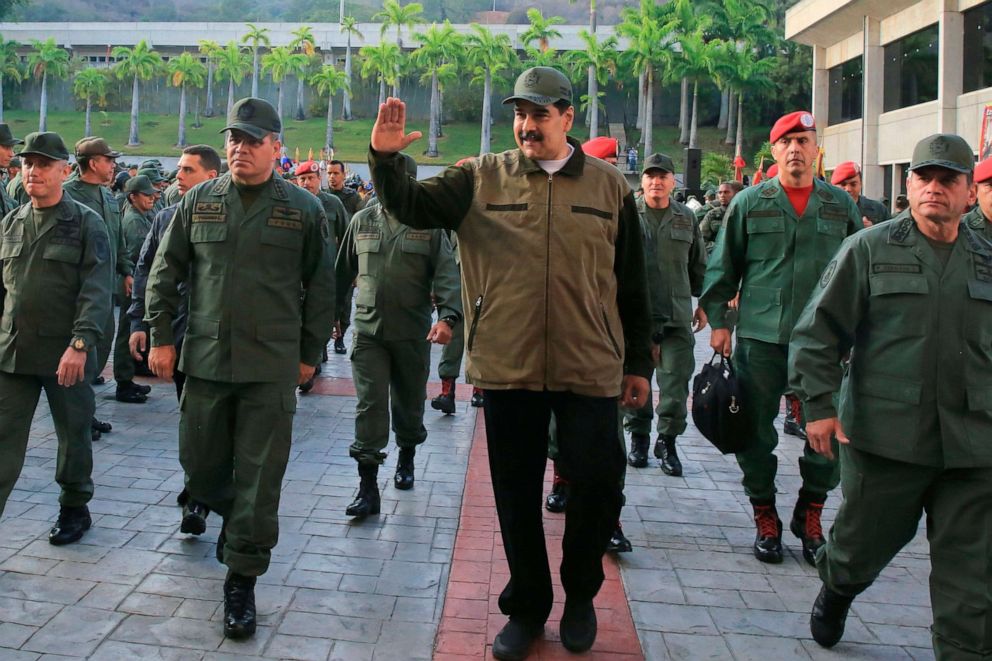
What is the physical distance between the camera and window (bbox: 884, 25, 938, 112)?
2938 cm

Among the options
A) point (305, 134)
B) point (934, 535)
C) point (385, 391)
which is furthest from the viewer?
point (305, 134)

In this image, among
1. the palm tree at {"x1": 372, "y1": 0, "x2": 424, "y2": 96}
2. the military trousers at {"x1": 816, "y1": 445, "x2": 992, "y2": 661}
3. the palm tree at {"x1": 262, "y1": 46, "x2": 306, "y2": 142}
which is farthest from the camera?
the palm tree at {"x1": 262, "y1": 46, "x2": 306, "y2": 142}

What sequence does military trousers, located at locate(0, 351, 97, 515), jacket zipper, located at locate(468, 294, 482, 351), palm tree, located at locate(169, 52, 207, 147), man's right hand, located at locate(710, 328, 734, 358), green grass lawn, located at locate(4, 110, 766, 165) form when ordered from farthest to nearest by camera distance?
palm tree, located at locate(169, 52, 207, 147)
green grass lawn, located at locate(4, 110, 766, 165)
man's right hand, located at locate(710, 328, 734, 358)
military trousers, located at locate(0, 351, 97, 515)
jacket zipper, located at locate(468, 294, 482, 351)

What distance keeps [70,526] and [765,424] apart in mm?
3662

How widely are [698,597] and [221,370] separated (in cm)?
240

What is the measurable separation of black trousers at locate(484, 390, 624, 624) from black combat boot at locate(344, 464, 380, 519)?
1737 mm

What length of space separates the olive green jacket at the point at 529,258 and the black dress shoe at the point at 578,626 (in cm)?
Answer: 90

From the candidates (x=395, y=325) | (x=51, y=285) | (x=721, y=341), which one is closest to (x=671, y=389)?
(x=721, y=341)

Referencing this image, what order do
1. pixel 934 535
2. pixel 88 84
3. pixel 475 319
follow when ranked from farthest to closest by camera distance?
pixel 88 84 < pixel 475 319 < pixel 934 535

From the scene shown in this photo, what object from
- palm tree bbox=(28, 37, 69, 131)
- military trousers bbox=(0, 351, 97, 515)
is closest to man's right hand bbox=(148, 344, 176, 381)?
military trousers bbox=(0, 351, 97, 515)

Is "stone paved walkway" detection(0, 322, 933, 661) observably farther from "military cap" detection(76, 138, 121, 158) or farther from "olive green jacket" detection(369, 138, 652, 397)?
"military cap" detection(76, 138, 121, 158)

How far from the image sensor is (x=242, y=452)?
13.6 feet

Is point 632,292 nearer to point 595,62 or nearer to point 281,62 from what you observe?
point 595,62

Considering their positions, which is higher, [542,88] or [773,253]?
[542,88]
